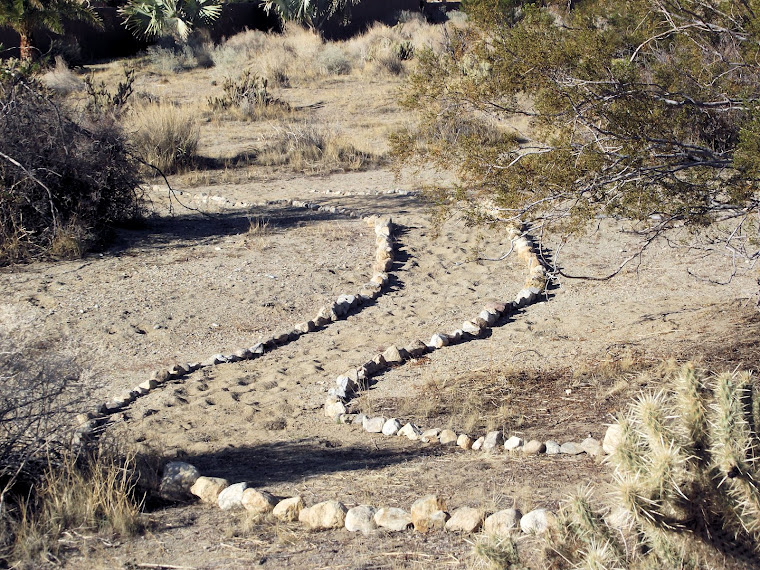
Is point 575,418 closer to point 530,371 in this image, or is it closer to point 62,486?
point 530,371

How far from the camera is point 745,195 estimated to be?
5.34 meters

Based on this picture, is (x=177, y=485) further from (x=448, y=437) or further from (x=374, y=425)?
(x=448, y=437)

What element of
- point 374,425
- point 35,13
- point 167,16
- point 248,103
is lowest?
point 374,425

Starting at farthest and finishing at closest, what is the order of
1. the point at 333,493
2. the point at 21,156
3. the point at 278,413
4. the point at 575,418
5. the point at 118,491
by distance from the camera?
the point at 21,156, the point at 278,413, the point at 575,418, the point at 333,493, the point at 118,491

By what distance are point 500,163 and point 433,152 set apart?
1.63 ft

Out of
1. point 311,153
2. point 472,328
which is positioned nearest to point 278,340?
point 472,328

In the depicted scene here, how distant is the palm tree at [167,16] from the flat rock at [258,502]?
85.6 feet

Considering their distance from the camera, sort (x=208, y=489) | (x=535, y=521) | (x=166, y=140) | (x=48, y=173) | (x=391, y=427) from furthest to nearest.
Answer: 1. (x=166, y=140)
2. (x=48, y=173)
3. (x=391, y=427)
4. (x=208, y=489)
5. (x=535, y=521)

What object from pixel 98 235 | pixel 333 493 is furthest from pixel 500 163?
pixel 98 235

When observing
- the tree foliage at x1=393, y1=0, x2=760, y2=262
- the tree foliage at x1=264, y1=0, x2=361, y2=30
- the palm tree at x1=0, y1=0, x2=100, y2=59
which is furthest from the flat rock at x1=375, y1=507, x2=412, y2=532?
the tree foliage at x1=264, y1=0, x2=361, y2=30

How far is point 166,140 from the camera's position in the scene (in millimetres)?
13992

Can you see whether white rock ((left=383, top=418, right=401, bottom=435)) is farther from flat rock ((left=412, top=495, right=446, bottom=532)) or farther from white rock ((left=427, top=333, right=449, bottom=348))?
white rock ((left=427, top=333, right=449, bottom=348))

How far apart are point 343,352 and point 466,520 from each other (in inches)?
138

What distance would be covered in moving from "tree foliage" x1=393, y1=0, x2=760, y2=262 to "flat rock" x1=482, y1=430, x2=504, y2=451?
1.52 m
